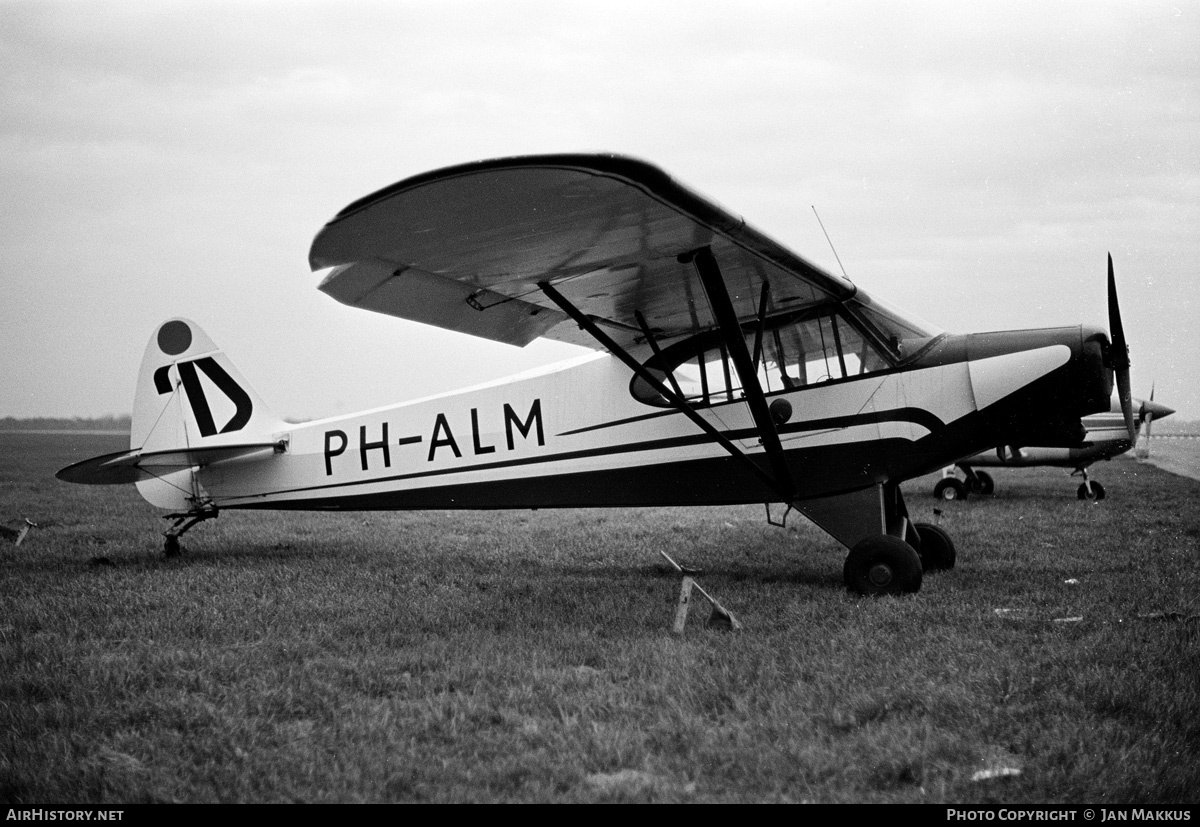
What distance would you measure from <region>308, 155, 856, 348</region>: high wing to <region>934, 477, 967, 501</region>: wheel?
9.37 meters

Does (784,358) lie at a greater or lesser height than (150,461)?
greater

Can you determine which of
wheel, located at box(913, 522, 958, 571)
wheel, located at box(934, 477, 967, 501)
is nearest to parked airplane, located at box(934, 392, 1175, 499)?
wheel, located at box(934, 477, 967, 501)

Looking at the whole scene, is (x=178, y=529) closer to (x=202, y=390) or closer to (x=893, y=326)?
(x=202, y=390)

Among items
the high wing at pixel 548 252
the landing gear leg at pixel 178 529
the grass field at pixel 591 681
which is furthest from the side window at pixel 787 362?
the landing gear leg at pixel 178 529

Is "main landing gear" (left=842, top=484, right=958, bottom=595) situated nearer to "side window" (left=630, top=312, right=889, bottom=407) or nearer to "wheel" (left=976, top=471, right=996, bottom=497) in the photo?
"side window" (left=630, top=312, right=889, bottom=407)

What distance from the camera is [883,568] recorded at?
240 inches

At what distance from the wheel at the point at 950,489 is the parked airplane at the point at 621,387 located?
26.1ft

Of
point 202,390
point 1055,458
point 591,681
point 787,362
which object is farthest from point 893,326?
point 1055,458

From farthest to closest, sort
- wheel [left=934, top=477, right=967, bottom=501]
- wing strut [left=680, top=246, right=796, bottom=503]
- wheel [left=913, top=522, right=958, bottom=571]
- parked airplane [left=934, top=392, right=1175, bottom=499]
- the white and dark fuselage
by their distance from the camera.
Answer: parked airplane [left=934, top=392, right=1175, bottom=499], wheel [left=934, top=477, right=967, bottom=501], wheel [left=913, top=522, right=958, bottom=571], the white and dark fuselage, wing strut [left=680, top=246, right=796, bottom=503]

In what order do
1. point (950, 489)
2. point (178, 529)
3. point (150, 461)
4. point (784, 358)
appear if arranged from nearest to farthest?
point (784, 358)
point (150, 461)
point (178, 529)
point (950, 489)

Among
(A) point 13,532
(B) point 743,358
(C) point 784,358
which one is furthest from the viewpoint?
(A) point 13,532

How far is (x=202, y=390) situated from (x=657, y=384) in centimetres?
522

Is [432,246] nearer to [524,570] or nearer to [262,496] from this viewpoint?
[524,570]

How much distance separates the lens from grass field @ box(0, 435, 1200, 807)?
3025 mm
